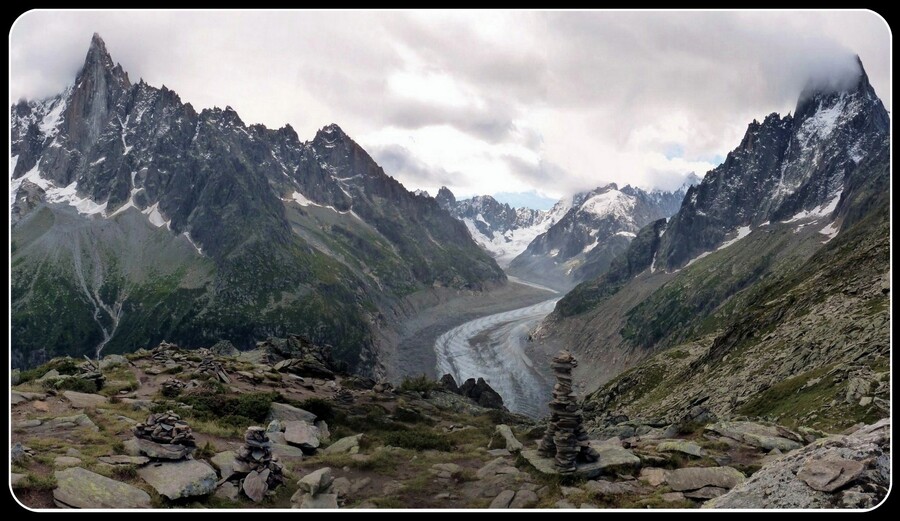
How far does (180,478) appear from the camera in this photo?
19.6 metres

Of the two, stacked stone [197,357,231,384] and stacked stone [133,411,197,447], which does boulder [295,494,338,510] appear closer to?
stacked stone [133,411,197,447]

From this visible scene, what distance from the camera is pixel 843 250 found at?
71.8 metres

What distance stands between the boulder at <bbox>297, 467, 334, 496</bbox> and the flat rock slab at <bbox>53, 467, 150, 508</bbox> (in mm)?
5218

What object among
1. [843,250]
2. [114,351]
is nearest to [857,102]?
[843,250]

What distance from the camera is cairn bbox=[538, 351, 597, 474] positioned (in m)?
21.1

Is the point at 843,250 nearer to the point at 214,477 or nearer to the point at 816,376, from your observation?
the point at 816,376

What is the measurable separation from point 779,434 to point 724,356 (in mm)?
36239

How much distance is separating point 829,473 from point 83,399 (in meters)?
36.1

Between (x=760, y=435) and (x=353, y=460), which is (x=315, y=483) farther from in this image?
(x=760, y=435)

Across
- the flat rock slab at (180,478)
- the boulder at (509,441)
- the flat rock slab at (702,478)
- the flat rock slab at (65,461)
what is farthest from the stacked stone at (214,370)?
the flat rock slab at (702,478)

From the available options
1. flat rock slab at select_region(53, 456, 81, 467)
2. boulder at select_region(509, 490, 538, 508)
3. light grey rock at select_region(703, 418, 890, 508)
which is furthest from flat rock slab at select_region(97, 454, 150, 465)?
light grey rock at select_region(703, 418, 890, 508)

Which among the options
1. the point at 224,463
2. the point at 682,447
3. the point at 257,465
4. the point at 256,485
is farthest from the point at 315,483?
the point at 682,447

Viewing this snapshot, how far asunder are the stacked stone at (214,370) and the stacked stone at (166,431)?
18280 millimetres

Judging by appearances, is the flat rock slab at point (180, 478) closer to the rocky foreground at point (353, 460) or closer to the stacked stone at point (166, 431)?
the rocky foreground at point (353, 460)
